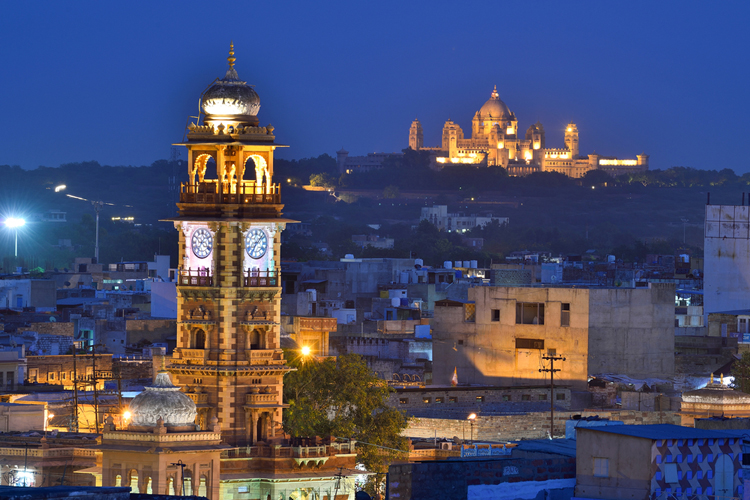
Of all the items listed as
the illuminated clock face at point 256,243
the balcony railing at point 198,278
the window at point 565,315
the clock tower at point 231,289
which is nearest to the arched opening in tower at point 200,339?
the clock tower at point 231,289

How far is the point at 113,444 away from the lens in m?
29.8

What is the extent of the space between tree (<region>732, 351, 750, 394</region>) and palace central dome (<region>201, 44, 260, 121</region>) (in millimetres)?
18193

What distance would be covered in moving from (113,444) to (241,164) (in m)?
7.48

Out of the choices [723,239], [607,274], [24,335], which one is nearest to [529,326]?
[24,335]

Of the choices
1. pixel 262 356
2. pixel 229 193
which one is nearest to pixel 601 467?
pixel 262 356

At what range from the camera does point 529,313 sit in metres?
61.0

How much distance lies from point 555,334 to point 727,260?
23.1 metres

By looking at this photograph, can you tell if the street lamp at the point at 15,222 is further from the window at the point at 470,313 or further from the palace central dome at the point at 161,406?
the palace central dome at the point at 161,406

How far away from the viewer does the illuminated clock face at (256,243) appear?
3481 centimetres

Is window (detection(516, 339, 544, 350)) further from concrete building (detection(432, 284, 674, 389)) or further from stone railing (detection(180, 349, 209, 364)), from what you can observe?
stone railing (detection(180, 349, 209, 364))

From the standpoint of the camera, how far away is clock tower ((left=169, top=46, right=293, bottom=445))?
34188 millimetres

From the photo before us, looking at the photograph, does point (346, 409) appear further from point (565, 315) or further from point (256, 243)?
point (565, 315)

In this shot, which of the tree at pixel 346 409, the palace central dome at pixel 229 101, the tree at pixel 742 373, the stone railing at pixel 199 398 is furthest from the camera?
the tree at pixel 742 373

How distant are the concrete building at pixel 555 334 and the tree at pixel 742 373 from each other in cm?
495
